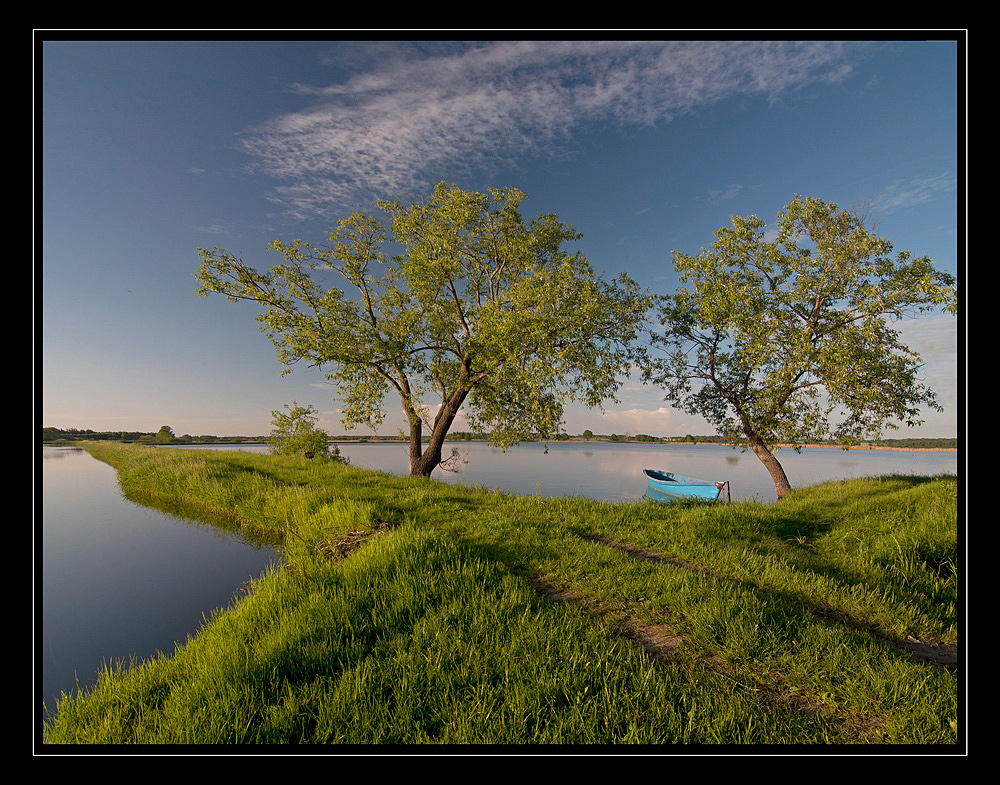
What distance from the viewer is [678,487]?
2192 centimetres

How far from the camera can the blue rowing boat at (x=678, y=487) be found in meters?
19.3

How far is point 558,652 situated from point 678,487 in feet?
70.3

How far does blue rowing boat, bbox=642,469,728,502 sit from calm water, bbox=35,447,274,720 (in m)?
17.2

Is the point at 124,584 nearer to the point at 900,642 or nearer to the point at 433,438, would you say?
the point at 433,438

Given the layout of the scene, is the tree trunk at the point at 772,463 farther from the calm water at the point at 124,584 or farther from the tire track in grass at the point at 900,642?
the calm water at the point at 124,584

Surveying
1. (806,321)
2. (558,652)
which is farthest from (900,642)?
(806,321)

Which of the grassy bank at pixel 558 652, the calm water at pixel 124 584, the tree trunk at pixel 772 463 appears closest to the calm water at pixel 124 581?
the calm water at pixel 124 584

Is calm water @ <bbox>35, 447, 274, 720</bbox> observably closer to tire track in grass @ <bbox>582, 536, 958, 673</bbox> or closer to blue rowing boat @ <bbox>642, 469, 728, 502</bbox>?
tire track in grass @ <bbox>582, 536, 958, 673</bbox>
